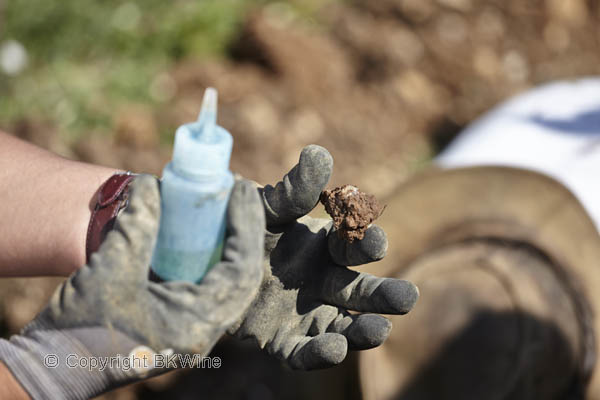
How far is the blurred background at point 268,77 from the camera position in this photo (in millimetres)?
3748

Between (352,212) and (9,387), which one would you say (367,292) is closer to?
(352,212)

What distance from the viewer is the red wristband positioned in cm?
169

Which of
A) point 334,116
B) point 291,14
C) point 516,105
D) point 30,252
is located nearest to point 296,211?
point 30,252

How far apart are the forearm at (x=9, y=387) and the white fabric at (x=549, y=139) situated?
79.6 inches

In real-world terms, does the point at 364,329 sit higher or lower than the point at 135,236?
lower

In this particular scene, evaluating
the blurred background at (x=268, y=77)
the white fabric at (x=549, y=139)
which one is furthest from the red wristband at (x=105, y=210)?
the blurred background at (x=268, y=77)

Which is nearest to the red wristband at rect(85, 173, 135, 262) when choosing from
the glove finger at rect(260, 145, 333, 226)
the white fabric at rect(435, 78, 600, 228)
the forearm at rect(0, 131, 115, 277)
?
the forearm at rect(0, 131, 115, 277)

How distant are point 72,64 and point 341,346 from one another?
3.97m

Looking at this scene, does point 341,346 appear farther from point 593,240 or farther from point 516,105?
point 516,105

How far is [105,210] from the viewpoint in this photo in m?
1.72

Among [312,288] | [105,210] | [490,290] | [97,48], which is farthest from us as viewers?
[97,48]

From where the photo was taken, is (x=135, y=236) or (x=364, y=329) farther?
(x=364, y=329)

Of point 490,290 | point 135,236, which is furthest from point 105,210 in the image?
point 490,290

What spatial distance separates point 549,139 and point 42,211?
2237mm
